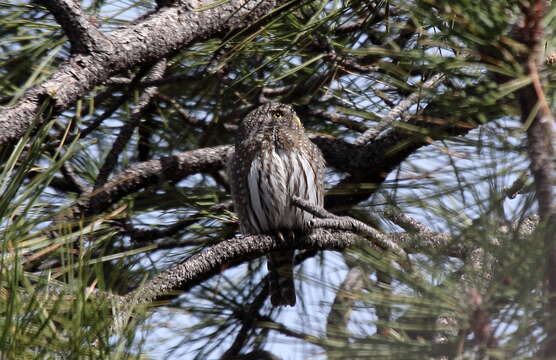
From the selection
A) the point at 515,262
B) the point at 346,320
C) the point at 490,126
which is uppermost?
the point at 490,126

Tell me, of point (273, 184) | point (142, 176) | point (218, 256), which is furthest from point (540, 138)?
point (273, 184)

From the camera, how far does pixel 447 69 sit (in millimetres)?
1491

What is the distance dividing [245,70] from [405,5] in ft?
5.38

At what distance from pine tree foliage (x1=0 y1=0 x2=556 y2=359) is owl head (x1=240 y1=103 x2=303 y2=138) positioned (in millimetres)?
129

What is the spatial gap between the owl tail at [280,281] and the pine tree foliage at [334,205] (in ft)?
0.30

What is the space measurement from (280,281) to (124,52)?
1388mm

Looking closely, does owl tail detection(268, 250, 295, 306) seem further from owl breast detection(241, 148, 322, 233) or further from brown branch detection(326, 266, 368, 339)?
brown branch detection(326, 266, 368, 339)

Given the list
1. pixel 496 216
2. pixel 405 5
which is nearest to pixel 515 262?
pixel 496 216

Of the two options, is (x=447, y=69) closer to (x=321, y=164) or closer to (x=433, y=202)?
(x=433, y=202)

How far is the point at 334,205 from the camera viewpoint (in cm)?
329

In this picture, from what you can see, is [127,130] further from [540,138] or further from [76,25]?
[540,138]

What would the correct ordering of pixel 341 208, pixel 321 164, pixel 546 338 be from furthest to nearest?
pixel 321 164 → pixel 341 208 → pixel 546 338

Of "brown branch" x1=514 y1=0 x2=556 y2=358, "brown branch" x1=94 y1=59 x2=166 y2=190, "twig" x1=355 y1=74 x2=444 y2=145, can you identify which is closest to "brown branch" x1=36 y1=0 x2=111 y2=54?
"brown branch" x1=94 y1=59 x2=166 y2=190

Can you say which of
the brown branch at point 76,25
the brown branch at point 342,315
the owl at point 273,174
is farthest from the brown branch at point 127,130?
the brown branch at point 342,315
